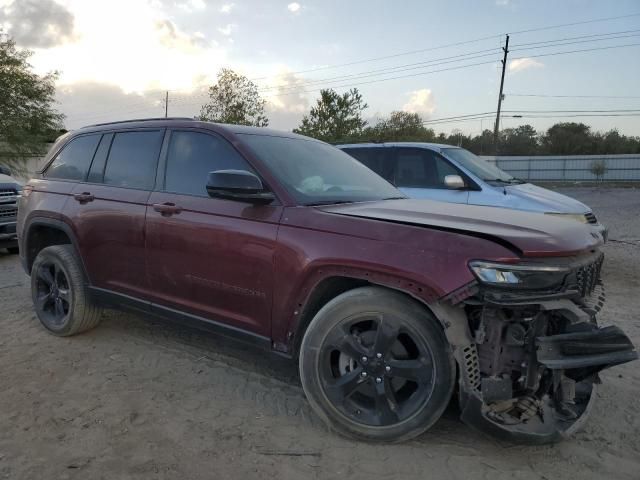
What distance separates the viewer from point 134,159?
416 centimetres

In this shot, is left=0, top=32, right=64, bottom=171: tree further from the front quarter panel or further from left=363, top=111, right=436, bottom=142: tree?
the front quarter panel

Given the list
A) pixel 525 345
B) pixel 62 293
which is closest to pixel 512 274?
pixel 525 345

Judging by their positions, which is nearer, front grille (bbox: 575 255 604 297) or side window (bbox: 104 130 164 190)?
front grille (bbox: 575 255 604 297)

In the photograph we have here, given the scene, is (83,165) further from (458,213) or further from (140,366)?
(458,213)

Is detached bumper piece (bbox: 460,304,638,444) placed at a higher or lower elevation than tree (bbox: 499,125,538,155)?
lower

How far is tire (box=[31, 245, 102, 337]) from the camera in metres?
4.42

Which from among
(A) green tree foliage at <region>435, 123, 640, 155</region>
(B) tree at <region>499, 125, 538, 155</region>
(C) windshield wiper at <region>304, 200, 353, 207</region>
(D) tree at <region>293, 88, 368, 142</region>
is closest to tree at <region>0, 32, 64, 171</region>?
(D) tree at <region>293, 88, 368, 142</region>

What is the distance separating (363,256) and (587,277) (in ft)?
4.08

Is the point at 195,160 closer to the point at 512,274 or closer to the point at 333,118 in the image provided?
the point at 512,274

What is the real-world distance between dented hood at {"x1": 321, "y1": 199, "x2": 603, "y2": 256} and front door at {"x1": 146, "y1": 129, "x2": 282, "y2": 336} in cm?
53

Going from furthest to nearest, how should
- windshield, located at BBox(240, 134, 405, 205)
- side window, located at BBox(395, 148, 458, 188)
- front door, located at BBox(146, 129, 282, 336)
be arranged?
side window, located at BBox(395, 148, 458, 188)
windshield, located at BBox(240, 134, 405, 205)
front door, located at BBox(146, 129, 282, 336)

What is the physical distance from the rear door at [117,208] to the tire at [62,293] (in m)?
0.21

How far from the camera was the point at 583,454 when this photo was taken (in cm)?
282

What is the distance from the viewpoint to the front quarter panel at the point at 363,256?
2.60 metres
